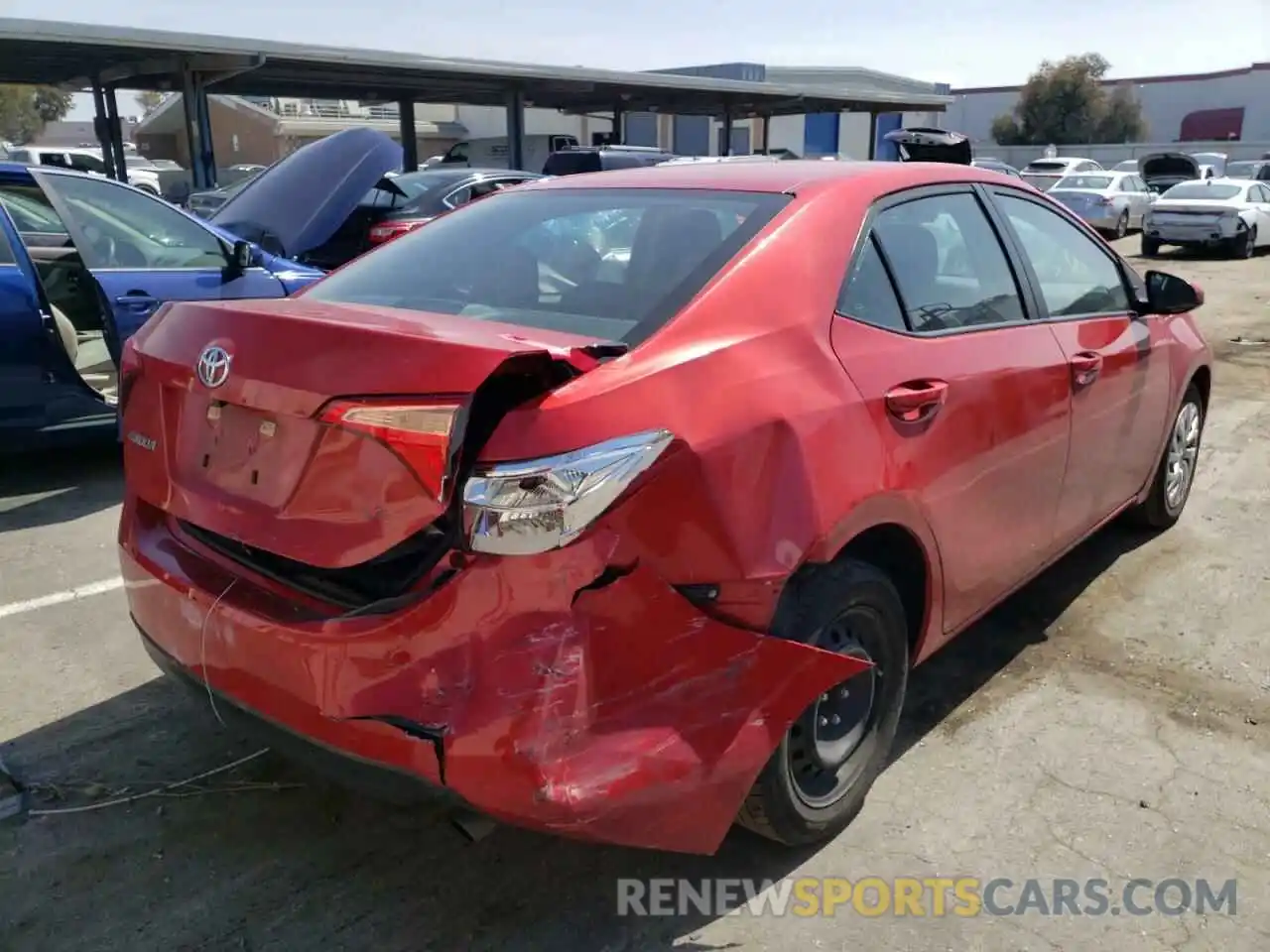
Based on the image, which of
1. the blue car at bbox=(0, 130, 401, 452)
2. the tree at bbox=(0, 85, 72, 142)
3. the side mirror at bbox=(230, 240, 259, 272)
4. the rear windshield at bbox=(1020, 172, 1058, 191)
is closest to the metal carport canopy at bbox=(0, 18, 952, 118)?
the rear windshield at bbox=(1020, 172, 1058, 191)

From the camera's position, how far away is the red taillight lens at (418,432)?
6.49 feet

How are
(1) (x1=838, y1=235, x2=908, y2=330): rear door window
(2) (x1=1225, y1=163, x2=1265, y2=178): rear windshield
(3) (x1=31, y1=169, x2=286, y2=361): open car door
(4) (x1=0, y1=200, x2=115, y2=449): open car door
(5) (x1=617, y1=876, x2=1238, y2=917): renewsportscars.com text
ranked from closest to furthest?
1. (5) (x1=617, y1=876, x2=1238, y2=917): renewsportscars.com text
2. (1) (x1=838, y1=235, x2=908, y2=330): rear door window
3. (4) (x1=0, y1=200, x2=115, y2=449): open car door
4. (3) (x1=31, y1=169, x2=286, y2=361): open car door
5. (2) (x1=1225, y1=163, x2=1265, y2=178): rear windshield

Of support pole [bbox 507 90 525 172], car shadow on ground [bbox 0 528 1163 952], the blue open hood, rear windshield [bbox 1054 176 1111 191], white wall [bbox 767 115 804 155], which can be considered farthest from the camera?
white wall [bbox 767 115 804 155]

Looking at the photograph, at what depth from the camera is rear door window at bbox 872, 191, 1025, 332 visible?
2971mm

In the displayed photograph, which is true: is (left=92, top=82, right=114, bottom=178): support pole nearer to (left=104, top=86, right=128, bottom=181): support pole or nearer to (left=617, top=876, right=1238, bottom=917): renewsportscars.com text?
Result: (left=104, top=86, right=128, bottom=181): support pole

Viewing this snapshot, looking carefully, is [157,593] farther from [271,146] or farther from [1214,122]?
[1214,122]

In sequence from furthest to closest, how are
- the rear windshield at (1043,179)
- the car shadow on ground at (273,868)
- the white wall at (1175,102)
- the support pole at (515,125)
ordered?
the white wall at (1175,102) < the rear windshield at (1043,179) < the support pole at (515,125) < the car shadow on ground at (273,868)

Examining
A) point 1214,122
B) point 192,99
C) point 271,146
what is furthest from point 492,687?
point 1214,122

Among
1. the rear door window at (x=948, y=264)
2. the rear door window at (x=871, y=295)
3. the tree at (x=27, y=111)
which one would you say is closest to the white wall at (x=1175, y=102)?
the tree at (x=27, y=111)

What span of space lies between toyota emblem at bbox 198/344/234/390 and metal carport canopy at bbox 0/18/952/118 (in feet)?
51.1

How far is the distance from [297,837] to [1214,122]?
7164 centimetres

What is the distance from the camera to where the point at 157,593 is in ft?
8.39

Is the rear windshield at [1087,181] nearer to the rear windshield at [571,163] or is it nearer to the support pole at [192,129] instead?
the rear windshield at [571,163]

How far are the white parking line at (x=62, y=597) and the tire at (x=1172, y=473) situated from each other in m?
4.53
